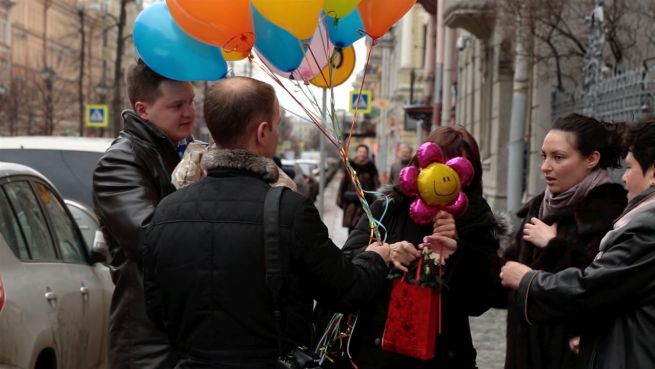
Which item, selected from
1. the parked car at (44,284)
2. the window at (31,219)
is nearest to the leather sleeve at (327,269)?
the parked car at (44,284)

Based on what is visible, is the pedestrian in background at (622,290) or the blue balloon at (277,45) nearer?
the pedestrian in background at (622,290)

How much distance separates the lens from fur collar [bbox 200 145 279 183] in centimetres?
327

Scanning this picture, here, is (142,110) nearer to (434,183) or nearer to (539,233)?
(434,183)

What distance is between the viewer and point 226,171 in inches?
130

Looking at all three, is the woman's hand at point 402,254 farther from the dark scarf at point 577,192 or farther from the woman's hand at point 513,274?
the dark scarf at point 577,192

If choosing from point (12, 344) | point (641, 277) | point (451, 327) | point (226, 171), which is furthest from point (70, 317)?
point (641, 277)

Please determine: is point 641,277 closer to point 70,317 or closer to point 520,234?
point 520,234

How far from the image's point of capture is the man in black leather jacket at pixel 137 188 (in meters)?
3.78

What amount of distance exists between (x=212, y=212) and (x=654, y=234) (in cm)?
137

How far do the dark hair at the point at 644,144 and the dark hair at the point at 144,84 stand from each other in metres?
1.75

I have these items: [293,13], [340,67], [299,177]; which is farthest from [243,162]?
[299,177]

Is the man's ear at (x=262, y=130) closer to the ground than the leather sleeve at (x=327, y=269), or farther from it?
farther from it

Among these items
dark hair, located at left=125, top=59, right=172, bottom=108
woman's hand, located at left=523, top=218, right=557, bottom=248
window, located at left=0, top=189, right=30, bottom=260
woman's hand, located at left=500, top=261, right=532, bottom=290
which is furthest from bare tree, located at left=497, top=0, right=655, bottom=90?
dark hair, located at left=125, top=59, right=172, bottom=108

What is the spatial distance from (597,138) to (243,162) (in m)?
1.66
